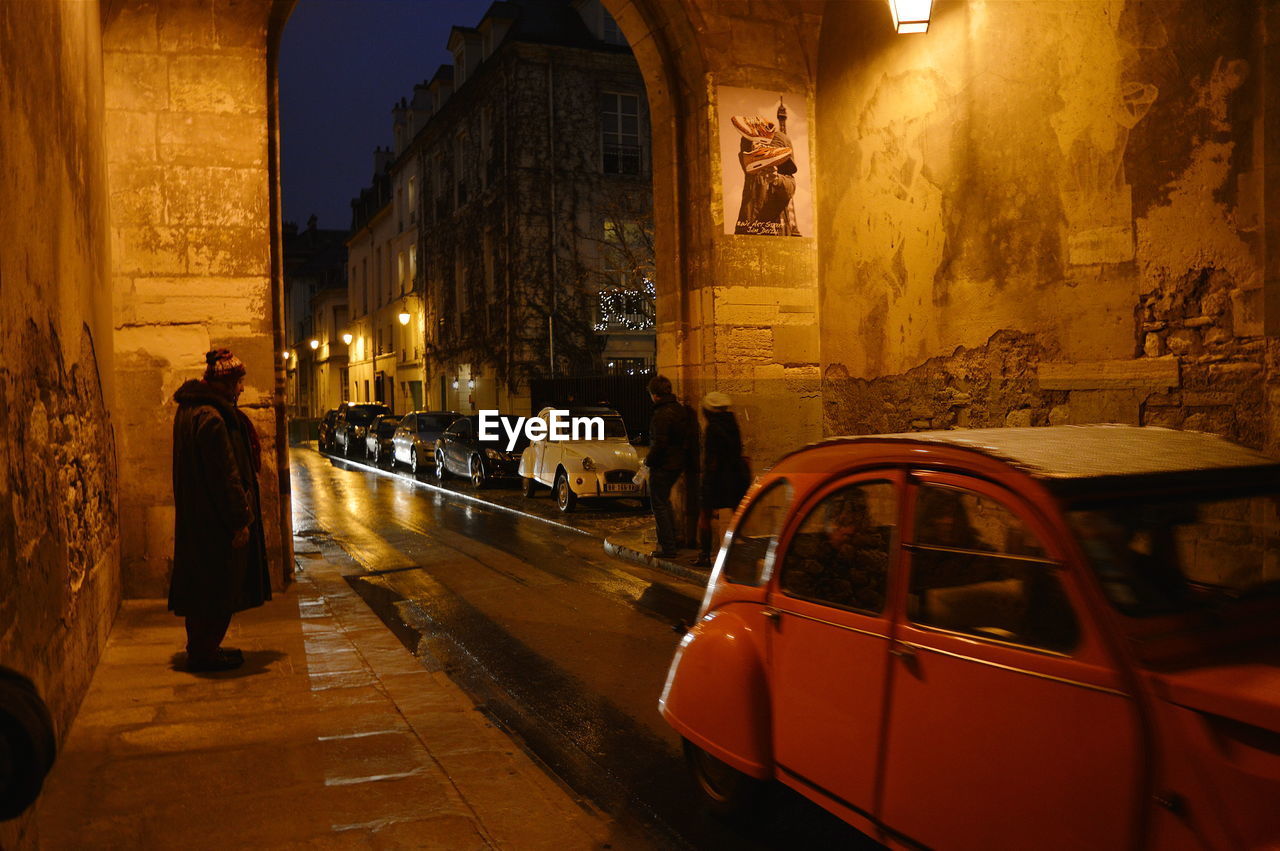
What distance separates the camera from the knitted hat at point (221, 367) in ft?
19.3

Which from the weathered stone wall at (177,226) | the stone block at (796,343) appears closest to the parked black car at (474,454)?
the stone block at (796,343)

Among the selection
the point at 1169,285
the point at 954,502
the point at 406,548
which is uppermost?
the point at 1169,285

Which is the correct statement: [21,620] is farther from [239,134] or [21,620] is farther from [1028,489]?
[239,134]

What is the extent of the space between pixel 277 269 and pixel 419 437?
1493 centimetres

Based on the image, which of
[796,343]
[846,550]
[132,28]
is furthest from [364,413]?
[846,550]

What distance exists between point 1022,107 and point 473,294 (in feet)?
85.7

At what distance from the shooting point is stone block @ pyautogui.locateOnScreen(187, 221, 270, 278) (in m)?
8.19

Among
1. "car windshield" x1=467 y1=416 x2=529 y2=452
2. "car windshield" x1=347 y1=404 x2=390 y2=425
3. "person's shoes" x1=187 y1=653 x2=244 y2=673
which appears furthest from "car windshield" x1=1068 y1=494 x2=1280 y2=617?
"car windshield" x1=347 y1=404 x2=390 y2=425

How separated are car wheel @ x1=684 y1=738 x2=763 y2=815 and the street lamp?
20.6 ft

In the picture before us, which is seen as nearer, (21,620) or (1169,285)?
(21,620)

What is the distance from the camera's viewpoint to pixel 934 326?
28.1 feet

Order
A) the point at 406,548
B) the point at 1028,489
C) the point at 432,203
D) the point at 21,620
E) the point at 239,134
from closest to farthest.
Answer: the point at 1028,489, the point at 21,620, the point at 239,134, the point at 406,548, the point at 432,203

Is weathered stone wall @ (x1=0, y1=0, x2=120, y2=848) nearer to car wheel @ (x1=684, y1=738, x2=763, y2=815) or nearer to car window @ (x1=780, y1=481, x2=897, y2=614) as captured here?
car wheel @ (x1=684, y1=738, x2=763, y2=815)

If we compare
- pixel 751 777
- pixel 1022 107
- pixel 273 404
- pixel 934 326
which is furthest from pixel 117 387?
pixel 1022 107
